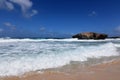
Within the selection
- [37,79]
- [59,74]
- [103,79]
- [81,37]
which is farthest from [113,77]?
[81,37]

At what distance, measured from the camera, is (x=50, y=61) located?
27.0 ft

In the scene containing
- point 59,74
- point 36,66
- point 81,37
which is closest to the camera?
point 59,74

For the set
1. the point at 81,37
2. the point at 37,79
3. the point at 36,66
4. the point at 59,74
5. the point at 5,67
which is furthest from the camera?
the point at 81,37

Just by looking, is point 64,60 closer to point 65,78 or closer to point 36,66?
point 36,66

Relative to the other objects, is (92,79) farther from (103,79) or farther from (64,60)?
(64,60)

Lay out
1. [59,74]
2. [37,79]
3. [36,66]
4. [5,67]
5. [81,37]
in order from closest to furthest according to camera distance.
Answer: [37,79], [59,74], [5,67], [36,66], [81,37]

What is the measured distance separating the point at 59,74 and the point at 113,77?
65.7 inches

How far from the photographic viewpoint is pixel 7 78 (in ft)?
18.5

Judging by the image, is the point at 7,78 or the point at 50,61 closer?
the point at 7,78

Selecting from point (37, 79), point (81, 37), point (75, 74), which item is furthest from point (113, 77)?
point (81, 37)

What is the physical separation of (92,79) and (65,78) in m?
0.79

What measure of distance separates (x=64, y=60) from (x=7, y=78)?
3.58 m

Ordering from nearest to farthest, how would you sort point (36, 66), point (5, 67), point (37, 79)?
point (37, 79), point (5, 67), point (36, 66)

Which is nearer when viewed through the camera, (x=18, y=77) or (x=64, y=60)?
(x=18, y=77)
